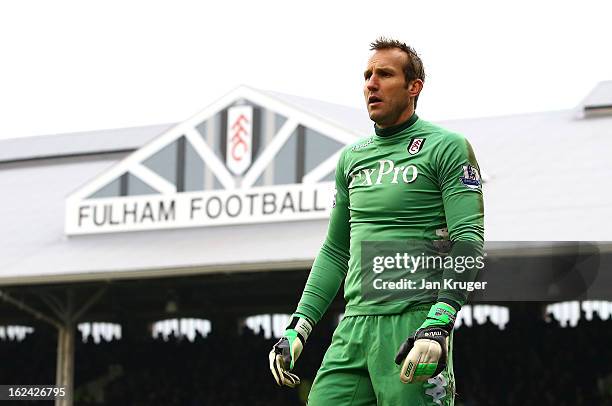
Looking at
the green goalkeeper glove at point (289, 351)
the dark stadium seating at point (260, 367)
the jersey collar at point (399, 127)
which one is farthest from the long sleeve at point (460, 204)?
the dark stadium seating at point (260, 367)

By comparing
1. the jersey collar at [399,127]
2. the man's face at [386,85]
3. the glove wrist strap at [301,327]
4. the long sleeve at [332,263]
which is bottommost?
the glove wrist strap at [301,327]

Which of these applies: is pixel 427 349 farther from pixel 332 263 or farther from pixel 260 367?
pixel 260 367

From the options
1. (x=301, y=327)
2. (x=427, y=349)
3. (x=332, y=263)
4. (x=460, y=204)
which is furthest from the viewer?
(x=332, y=263)

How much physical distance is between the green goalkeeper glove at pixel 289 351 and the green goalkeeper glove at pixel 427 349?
417 mm

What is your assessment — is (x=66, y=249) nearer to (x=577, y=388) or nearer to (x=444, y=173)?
(x=577, y=388)

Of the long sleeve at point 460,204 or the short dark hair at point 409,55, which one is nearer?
the long sleeve at point 460,204

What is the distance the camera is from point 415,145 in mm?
4453

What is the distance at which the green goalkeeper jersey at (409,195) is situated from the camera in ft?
14.1

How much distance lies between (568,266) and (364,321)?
12.7 meters

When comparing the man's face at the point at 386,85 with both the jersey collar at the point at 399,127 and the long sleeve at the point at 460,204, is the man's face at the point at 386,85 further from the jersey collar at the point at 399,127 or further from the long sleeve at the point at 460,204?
the long sleeve at the point at 460,204

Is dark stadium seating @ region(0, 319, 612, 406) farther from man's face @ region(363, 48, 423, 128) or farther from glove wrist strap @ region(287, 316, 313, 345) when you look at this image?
man's face @ region(363, 48, 423, 128)

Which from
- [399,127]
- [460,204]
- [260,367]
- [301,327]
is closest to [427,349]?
[460,204]

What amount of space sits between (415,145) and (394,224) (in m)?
0.28

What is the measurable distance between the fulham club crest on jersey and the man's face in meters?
0.11
